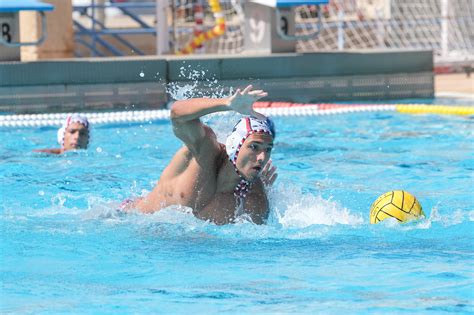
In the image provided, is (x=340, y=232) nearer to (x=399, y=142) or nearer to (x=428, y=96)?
(x=399, y=142)

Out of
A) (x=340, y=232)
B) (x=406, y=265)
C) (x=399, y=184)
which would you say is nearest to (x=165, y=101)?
(x=399, y=184)

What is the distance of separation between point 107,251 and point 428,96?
7.07 m

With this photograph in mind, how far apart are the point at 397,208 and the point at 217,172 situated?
3.04ft

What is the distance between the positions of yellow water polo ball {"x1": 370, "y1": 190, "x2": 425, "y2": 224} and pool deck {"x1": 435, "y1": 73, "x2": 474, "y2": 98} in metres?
6.12

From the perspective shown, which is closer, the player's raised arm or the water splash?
the player's raised arm

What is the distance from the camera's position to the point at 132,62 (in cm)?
983

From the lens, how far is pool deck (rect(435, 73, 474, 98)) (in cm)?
1138

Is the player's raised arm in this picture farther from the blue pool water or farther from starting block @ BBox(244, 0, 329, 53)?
starting block @ BBox(244, 0, 329, 53)

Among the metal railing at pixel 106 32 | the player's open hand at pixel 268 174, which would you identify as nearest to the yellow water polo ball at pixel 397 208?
the player's open hand at pixel 268 174

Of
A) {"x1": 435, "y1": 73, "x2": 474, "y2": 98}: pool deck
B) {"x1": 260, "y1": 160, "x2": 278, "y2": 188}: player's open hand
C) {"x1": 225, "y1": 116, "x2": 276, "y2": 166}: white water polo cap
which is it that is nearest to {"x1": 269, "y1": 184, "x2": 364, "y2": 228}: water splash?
{"x1": 260, "y1": 160, "x2": 278, "y2": 188}: player's open hand

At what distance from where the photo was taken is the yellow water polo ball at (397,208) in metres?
4.88

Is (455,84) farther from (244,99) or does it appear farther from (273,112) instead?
(244,99)

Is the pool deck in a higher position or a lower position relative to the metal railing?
lower

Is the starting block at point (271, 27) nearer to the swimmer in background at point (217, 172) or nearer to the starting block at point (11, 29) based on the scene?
the starting block at point (11, 29)
